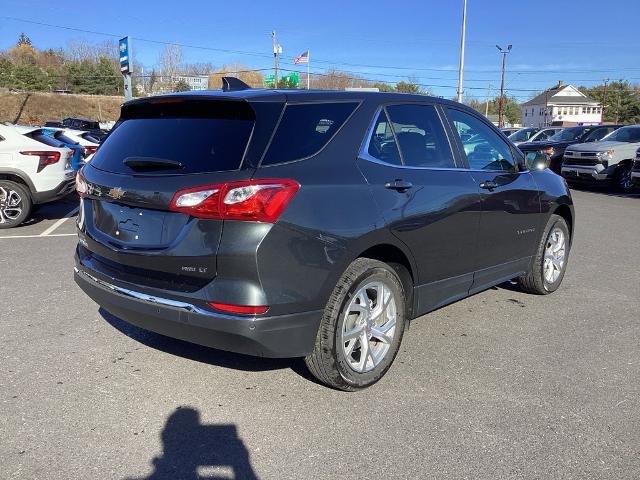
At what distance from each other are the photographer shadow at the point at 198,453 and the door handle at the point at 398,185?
1.68 m

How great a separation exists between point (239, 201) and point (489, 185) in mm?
2367

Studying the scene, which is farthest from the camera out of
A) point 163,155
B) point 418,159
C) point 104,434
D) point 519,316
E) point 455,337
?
point 519,316

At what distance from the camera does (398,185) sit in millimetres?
3525

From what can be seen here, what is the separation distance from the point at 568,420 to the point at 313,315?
5.19 feet

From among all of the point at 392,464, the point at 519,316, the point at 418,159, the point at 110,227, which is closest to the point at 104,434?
the point at 110,227

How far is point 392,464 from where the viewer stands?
9.06 feet

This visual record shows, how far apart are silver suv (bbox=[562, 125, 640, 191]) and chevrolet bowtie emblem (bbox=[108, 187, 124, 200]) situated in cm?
1559

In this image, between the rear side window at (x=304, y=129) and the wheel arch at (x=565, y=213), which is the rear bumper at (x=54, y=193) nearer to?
the rear side window at (x=304, y=129)

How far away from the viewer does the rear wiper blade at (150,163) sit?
3083 mm

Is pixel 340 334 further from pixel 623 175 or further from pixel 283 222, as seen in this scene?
pixel 623 175

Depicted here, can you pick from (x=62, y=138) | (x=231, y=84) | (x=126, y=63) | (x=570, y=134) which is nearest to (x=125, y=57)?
(x=126, y=63)

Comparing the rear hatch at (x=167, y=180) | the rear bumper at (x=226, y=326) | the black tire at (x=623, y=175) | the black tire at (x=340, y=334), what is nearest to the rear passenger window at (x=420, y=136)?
the black tire at (x=340, y=334)

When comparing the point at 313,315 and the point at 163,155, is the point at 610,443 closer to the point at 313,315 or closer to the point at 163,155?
the point at 313,315

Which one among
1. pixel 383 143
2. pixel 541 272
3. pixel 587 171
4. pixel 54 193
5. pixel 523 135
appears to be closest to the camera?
pixel 383 143
